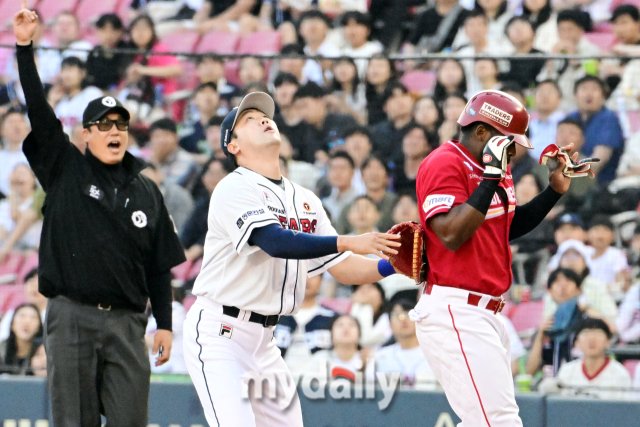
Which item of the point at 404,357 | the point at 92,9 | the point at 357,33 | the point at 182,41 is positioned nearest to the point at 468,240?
the point at 404,357

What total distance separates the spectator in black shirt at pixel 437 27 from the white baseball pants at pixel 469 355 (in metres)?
5.49

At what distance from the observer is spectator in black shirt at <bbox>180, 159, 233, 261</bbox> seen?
22.9 feet

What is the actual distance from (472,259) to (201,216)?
3803mm

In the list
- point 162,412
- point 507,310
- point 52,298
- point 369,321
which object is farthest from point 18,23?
point 507,310

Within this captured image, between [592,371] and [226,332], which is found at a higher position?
[226,332]

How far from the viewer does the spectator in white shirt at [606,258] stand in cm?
616

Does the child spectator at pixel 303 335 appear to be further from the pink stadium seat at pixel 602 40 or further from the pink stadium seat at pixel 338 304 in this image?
the pink stadium seat at pixel 602 40

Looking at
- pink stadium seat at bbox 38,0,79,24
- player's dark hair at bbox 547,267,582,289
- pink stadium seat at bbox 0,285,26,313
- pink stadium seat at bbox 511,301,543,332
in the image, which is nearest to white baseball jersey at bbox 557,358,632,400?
pink stadium seat at bbox 511,301,543,332

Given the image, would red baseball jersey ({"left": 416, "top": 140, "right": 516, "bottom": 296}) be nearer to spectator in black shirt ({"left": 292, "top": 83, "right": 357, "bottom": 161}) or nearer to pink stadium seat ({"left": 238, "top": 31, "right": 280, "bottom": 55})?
spectator in black shirt ({"left": 292, "top": 83, "right": 357, "bottom": 161})

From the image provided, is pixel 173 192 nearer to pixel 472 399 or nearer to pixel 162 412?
pixel 162 412

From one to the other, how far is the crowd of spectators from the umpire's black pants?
6.44ft

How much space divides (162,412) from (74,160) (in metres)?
2.15

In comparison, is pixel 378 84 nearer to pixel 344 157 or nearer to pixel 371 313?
pixel 344 157

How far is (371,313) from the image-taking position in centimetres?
628
